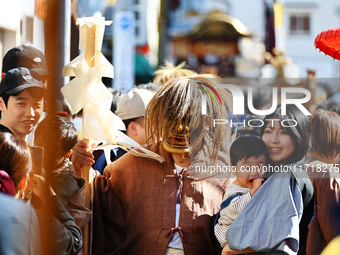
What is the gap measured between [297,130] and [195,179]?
1.68ft

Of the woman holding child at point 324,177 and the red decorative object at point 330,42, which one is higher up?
the red decorative object at point 330,42

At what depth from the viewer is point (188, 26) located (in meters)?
15.8

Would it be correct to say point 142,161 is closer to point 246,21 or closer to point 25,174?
point 25,174

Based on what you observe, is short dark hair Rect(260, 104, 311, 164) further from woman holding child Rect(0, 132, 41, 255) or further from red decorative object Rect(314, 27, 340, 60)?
woman holding child Rect(0, 132, 41, 255)

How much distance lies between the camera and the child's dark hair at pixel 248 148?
9.32 ft

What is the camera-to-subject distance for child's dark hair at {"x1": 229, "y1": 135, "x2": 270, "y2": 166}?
284 cm

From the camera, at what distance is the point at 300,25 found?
925 inches

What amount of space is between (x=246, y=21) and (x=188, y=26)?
10.1 ft

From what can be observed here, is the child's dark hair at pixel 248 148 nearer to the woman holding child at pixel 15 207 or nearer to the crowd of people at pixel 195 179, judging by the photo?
the crowd of people at pixel 195 179

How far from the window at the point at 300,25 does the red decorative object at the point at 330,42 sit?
67.4 ft

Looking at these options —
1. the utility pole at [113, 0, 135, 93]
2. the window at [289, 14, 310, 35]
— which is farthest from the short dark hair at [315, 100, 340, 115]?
the window at [289, 14, 310, 35]

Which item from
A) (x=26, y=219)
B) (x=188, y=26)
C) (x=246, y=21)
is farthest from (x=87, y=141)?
(x=246, y=21)

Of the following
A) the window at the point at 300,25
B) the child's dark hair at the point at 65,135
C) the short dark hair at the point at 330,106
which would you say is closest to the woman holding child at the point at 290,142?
the short dark hair at the point at 330,106

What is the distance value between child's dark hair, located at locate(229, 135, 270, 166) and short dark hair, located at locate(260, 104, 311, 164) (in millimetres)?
44
